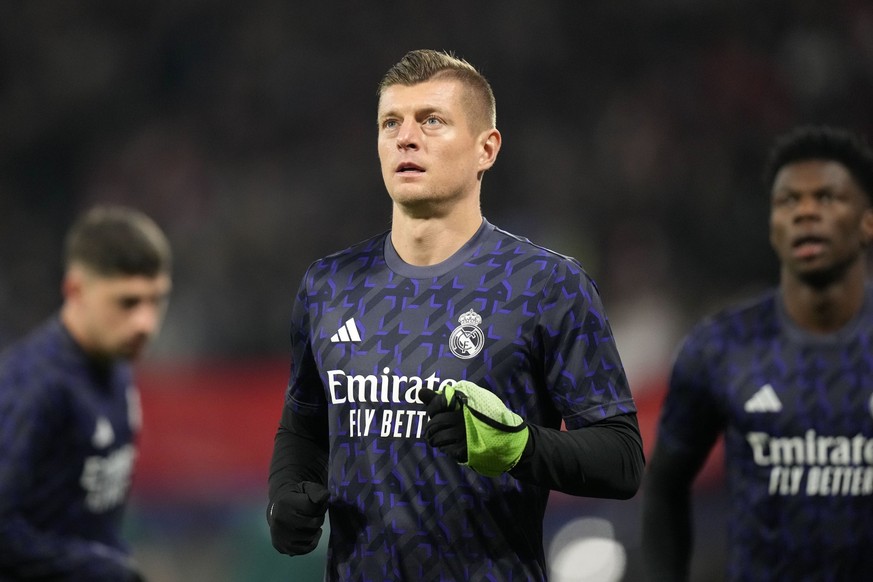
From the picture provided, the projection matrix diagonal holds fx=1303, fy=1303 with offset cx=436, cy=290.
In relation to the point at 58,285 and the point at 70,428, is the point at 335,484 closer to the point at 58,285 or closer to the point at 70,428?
the point at 70,428

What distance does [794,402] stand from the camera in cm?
470

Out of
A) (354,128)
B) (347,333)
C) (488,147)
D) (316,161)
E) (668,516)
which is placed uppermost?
(354,128)

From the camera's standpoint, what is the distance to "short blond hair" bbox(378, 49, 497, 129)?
11.5 feet

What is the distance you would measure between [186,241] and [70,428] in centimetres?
642

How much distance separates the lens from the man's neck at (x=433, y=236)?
3.50 meters

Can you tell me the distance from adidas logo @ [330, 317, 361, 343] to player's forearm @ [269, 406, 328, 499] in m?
0.33

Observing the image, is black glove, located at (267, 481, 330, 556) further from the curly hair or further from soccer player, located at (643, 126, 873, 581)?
the curly hair

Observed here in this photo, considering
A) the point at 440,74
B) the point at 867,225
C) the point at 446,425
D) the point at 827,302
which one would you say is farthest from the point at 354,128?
the point at 446,425

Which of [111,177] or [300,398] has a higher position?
[111,177]

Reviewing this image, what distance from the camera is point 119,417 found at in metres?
5.50

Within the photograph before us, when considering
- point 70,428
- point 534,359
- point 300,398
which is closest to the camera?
point 534,359

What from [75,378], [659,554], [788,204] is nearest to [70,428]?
[75,378]

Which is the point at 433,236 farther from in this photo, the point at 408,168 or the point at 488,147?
the point at 488,147

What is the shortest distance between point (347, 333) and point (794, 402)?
6.48ft
